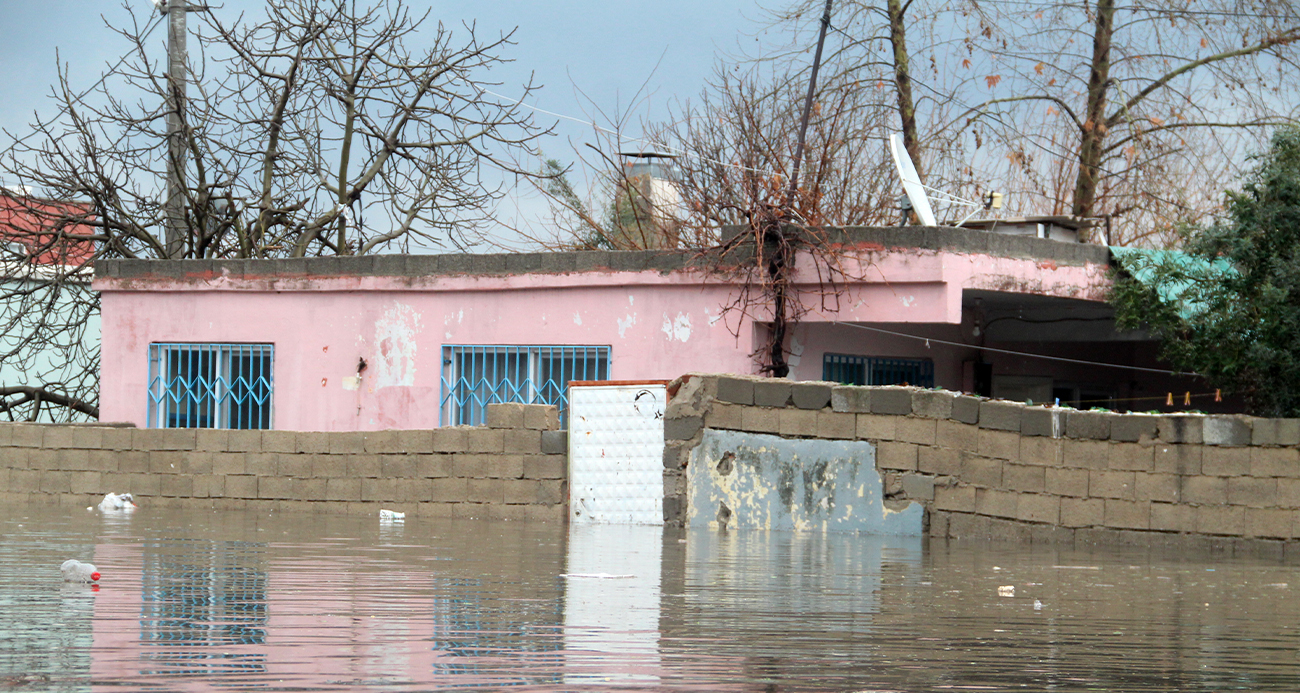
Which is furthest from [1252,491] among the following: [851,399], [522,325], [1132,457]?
[522,325]

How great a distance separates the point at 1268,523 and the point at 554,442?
19.7ft

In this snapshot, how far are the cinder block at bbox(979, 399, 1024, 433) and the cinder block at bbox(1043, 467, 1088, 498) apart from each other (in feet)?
1.43

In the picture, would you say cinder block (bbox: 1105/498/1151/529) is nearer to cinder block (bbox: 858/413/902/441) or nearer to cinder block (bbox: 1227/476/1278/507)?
cinder block (bbox: 1227/476/1278/507)

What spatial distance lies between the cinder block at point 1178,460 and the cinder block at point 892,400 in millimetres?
1961

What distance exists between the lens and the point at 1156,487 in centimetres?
1022

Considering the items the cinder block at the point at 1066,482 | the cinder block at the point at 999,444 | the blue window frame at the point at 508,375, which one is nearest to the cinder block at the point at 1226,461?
the cinder block at the point at 1066,482

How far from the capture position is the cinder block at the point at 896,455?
1095 cm

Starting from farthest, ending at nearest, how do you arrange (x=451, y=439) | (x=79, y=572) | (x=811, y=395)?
(x=451, y=439) → (x=811, y=395) → (x=79, y=572)

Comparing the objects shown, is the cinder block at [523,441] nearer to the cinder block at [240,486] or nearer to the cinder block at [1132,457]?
the cinder block at [240,486]

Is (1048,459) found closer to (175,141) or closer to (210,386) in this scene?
(210,386)

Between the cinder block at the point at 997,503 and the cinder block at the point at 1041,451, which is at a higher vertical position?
the cinder block at the point at 1041,451

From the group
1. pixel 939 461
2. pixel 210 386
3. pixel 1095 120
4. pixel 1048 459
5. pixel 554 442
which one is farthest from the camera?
pixel 1095 120

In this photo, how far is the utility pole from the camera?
18969mm

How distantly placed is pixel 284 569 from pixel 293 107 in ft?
46.9
